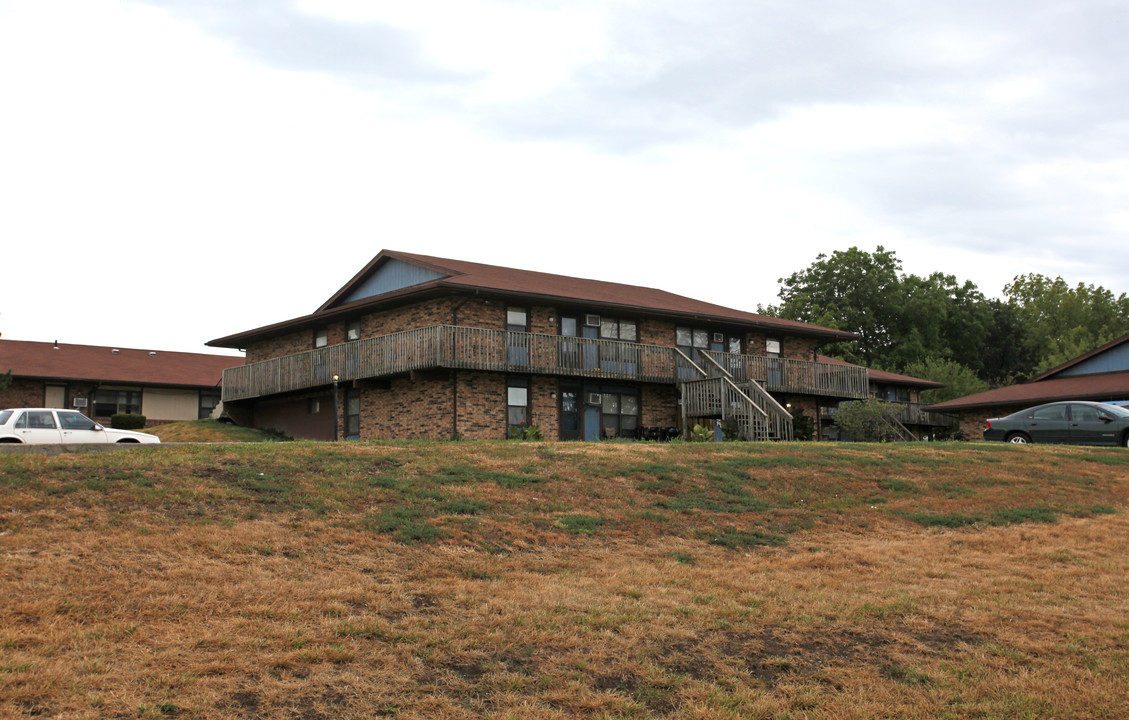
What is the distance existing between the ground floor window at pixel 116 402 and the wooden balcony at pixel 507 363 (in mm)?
7774

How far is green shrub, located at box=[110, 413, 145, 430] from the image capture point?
38938 millimetres

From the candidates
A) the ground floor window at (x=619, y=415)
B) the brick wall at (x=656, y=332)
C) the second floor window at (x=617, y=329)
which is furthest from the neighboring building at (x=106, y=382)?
the brick wall at (x=656, y=332)

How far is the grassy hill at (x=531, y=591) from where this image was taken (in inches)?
324

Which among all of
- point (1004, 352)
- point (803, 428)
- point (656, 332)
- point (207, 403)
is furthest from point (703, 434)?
point (1004, 352)

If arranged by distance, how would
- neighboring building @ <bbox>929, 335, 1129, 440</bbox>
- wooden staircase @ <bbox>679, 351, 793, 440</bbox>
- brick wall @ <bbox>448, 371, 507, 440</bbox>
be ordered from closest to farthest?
wooden staircase @ <bbox>679, 351, 793, 440</bbox> < brick wall @ <bbox>448, 371, 507, 440</bbox> < neighboring building @ <bbox>929, 335, 1129, 440</bbox>

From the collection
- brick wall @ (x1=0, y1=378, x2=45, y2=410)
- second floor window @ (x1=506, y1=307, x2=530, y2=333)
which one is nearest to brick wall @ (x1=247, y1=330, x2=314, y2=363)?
second floor window @ (x1=506, y1=307, x2=530, y2=333)

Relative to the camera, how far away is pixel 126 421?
39.2 metres

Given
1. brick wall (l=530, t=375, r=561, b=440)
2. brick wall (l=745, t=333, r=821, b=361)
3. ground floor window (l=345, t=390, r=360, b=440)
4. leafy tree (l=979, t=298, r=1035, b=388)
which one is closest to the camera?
brick wall (l=530, t=375, r=561, b=440)

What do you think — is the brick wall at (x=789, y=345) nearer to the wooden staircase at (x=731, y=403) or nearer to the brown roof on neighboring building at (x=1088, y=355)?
the wooden staircase at (x=731, y=403)

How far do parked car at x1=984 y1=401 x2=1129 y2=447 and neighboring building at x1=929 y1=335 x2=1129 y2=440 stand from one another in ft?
32.3

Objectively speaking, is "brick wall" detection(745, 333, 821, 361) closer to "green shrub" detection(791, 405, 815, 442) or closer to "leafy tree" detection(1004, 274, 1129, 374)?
"green shrub" detection(791, 405, 815, 442)

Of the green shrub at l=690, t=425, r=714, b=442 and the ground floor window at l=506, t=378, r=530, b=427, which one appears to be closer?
the green shrub at l=690, t=425, r=714, b=442

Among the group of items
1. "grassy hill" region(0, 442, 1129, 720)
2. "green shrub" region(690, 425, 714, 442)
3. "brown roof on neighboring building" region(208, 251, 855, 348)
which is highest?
"brown roof on neighboring building" region(208, 251, 855, 348)

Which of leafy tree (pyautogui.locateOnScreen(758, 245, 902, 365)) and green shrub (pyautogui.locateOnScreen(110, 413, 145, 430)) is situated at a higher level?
leafy tree (pyautogui.locateOnScreen(758, 245, 902, 365))
